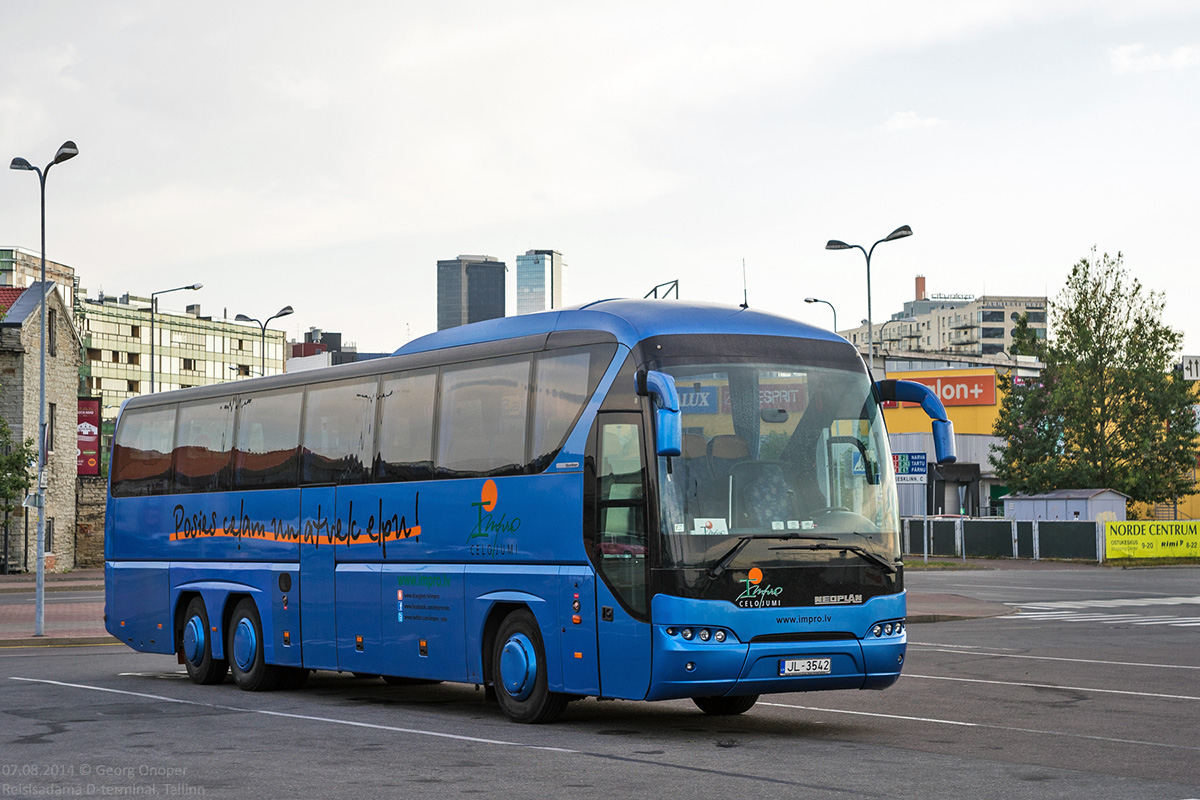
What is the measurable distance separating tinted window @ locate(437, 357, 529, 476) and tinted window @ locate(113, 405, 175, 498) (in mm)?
6390

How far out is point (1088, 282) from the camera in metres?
63.6

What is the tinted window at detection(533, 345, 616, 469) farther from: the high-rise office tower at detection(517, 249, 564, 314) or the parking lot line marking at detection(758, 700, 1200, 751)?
the high-rise office tower at detection(517, 249, 564, 314)

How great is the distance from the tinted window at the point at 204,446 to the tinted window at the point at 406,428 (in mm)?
3586

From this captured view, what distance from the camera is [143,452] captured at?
66.4ft

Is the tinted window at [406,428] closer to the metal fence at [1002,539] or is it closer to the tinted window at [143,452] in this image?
the tinted window at [143,452]

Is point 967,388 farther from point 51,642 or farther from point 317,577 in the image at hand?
point 317,577

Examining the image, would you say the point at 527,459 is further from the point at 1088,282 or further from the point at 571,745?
the point at 1088,282

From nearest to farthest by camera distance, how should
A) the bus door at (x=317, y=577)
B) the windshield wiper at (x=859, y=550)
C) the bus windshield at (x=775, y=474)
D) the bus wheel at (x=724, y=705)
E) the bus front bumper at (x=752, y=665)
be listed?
the bus front bumper at (x=752, y=665) < the bus windshield at (x=775, y=474) < the windshield wiper at (x=859, y=550) < the bus wheel at (x=724, y=705) < the bus door at (x=317, y=577)

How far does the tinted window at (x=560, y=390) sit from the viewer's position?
13.0 metres

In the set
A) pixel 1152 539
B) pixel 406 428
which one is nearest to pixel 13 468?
pixel 1152 539

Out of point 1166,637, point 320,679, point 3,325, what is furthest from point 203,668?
point 3,325

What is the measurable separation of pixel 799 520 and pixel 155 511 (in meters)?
10.3

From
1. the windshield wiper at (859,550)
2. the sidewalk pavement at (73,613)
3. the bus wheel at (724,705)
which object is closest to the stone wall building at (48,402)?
the sidewalk pavement at (73,613)

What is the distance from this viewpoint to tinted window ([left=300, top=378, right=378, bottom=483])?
624 inches
